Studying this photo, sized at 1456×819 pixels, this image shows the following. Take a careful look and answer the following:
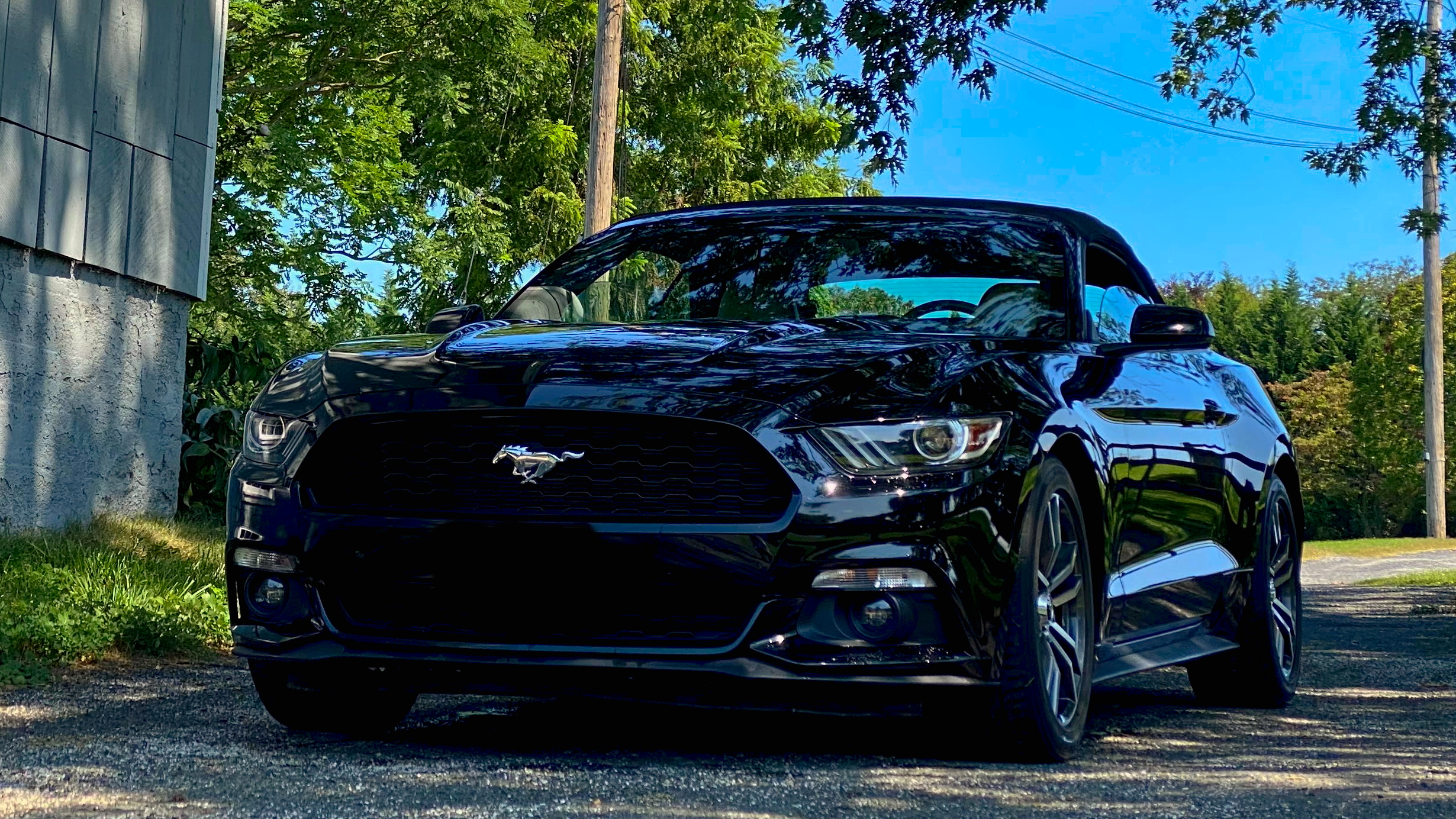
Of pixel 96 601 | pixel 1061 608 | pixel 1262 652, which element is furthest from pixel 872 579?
pixel 96 601

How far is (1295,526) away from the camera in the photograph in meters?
7.43

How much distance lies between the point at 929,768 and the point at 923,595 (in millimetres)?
507

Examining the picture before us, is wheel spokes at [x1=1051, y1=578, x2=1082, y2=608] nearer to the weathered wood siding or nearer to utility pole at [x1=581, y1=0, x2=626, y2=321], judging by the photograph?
the weathered wood siding

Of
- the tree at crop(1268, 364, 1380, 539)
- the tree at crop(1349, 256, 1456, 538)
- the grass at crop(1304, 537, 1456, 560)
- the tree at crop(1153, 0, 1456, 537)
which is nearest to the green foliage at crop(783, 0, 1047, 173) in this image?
the tree at crop(1153, 0, 1456, 537)

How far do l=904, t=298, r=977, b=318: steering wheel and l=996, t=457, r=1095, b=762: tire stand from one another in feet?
2.57

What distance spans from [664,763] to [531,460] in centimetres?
83

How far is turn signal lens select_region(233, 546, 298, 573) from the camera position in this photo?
15.5 ft

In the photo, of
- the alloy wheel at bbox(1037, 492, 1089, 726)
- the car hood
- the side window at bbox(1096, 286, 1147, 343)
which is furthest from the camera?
the side window at bbox(1096, 286, 1147, 343)

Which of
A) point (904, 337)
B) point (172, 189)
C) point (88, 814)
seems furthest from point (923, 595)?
point (172, 189)

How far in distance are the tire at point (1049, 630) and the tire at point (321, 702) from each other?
1627 millimetres

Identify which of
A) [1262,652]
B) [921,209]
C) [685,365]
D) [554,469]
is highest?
[921,209]

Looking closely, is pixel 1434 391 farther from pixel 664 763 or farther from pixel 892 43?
pixel 664 763

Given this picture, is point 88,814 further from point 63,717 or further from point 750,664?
point 63,717

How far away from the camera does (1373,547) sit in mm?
37719
